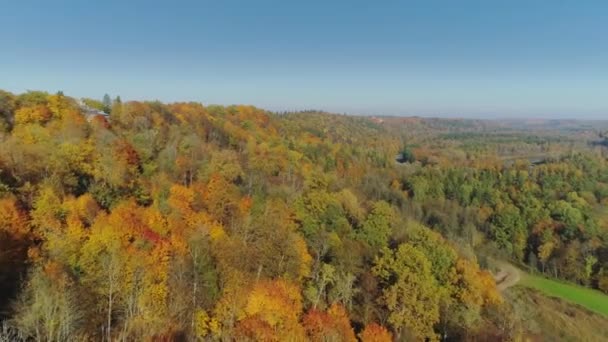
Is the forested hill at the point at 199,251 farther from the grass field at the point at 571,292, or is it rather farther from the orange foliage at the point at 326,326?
the grass field at the point at 571,292

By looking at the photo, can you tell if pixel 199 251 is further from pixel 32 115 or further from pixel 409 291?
pixel 32 115

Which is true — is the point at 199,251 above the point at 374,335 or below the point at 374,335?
above

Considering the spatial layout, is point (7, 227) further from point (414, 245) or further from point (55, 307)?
point (414, 245)

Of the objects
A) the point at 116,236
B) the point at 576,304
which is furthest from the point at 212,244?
the point at 576,304

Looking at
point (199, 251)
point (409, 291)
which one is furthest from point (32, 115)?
point (409, 291)

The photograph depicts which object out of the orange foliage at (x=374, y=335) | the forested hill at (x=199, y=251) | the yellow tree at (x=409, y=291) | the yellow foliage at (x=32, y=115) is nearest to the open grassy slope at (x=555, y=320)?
the forested hill at (x=199, y=251)

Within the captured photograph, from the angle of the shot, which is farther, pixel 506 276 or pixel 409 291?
pixel 506 276

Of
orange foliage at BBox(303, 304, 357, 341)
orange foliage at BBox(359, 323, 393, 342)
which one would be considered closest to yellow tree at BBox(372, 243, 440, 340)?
orange foliage at BBox(359, 323, 393, 342)

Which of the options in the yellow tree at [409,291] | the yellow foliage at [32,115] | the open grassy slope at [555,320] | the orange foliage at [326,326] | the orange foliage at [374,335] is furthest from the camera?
the yellow foliage at [32,115]
